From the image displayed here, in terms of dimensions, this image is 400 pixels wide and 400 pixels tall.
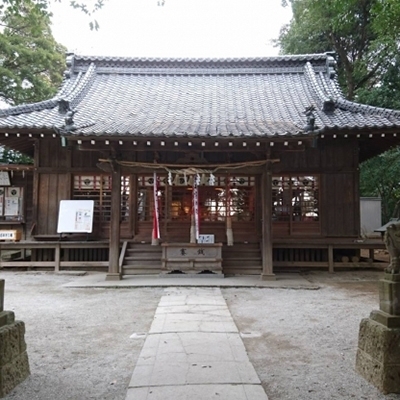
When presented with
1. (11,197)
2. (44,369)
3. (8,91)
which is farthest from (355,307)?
(8,91)

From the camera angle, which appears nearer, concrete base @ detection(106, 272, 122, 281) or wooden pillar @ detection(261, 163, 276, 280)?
concrete base @ detection(106, 272, 122, 281)

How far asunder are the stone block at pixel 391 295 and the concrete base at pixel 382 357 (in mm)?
130

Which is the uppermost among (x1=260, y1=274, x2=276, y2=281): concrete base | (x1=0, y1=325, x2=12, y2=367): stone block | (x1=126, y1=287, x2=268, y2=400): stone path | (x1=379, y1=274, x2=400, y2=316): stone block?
(x1=379, y1=274, x2=400, y2=316): stone block

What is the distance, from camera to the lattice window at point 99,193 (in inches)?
463

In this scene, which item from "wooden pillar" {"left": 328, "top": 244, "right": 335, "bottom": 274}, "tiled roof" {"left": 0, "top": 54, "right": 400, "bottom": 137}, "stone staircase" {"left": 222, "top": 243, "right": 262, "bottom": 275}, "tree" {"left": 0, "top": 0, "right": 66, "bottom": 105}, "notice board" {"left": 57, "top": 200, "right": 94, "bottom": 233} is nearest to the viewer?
"tiled roof" {"left": 0, "top": 54, "right": 400, "bottom": 137}

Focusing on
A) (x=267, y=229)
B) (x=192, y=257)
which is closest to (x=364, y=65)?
(x=267, y=229)

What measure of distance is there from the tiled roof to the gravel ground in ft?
12.8

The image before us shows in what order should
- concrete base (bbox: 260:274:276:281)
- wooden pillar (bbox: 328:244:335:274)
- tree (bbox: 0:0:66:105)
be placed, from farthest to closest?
tree (bbox: 0:0:66:105) < wooden pillar (bbox: 328:244:335:274) < concrete base (bbox: 260:274:276:281)

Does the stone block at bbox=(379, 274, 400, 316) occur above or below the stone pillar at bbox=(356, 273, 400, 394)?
above

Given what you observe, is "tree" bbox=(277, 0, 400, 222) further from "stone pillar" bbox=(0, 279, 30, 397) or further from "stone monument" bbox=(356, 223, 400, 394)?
"stone pillar" bbox=(0, 279, 30, 397)

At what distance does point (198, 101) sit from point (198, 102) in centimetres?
11

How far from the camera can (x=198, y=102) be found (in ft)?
42.8

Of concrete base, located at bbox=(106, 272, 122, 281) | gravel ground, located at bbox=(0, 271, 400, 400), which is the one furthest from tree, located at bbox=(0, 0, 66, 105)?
concrete base, located at bbox=(106, 272, 122, 281)

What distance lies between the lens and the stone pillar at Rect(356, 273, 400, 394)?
3277 mm
